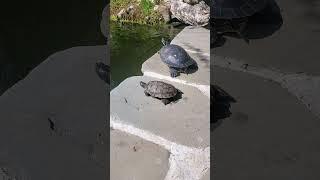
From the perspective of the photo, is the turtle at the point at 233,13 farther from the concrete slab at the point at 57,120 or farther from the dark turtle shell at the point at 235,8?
the concrete slab at the point at 57,120

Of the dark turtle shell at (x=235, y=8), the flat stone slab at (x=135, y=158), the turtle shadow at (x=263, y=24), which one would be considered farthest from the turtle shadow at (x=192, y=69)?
the flat stone slab at (x=135, y=158)

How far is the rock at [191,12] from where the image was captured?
829cm

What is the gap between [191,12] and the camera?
842cm

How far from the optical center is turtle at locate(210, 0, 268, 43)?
795 cm

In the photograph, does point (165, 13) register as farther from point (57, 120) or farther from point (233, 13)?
point (57, 120)

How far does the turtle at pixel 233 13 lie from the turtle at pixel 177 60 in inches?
46.1

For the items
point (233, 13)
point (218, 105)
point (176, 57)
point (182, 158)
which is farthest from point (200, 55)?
point (182, 158)

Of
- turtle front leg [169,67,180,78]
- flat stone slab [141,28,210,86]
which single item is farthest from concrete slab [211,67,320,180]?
turtle front leg [169,67,180,78]

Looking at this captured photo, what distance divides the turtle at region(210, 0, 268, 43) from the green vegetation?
A: 55.9 inches

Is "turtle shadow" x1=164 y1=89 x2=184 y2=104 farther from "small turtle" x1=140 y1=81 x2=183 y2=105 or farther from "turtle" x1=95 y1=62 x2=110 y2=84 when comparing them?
"turtle" x1=95 y1=62 x2=110 y2=84

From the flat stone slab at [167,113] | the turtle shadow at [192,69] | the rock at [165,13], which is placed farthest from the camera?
the rock at [165,13]

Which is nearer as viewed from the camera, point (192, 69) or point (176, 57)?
point (176, 57)

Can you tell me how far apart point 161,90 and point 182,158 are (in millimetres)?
1080

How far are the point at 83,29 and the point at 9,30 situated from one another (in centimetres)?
136
